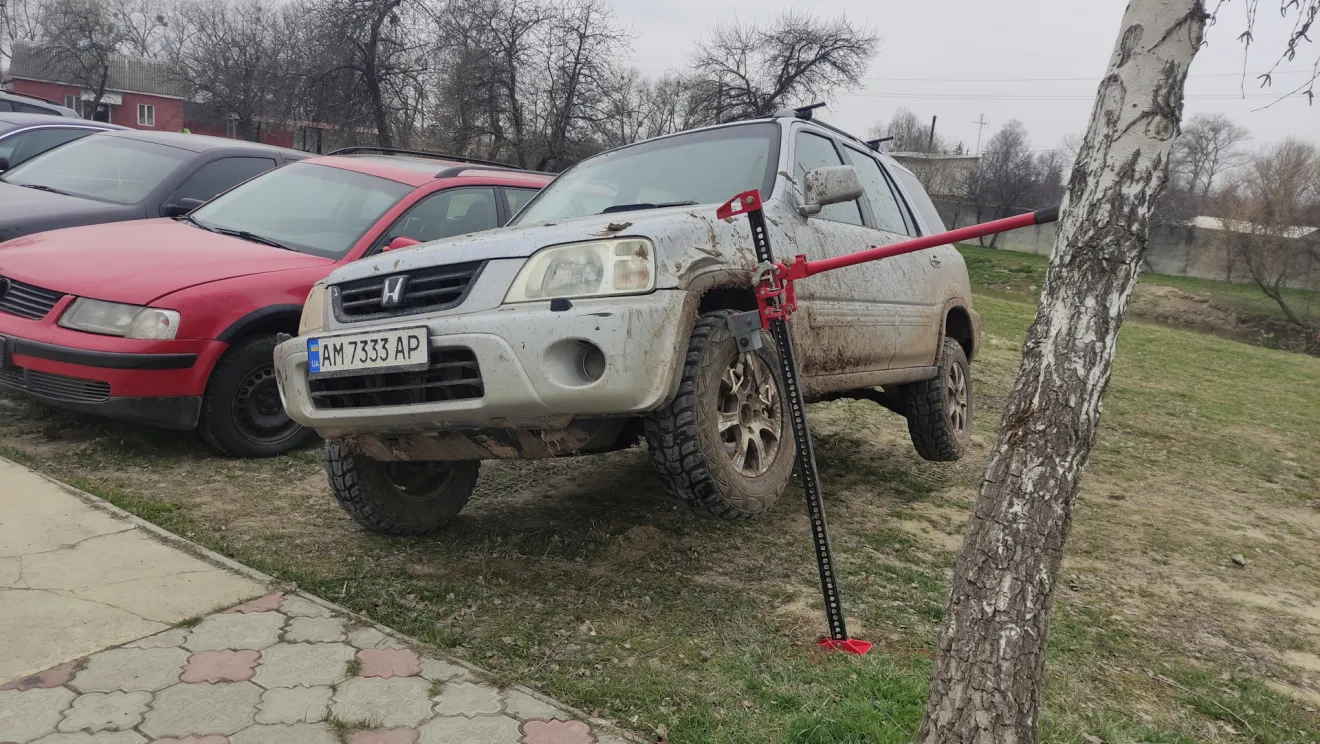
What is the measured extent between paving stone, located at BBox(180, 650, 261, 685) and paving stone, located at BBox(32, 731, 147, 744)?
258 millimetres

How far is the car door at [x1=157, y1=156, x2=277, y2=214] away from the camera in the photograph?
19.8 feet

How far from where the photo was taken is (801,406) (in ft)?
9.39

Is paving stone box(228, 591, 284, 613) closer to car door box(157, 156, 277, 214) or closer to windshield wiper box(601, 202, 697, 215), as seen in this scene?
windshield wiper box(601, 202, 697, 215)

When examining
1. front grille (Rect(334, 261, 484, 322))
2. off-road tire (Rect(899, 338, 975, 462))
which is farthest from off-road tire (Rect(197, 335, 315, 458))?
off-road tire (Rect(899, 338, 975, 462))

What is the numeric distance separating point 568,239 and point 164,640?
5.54 feet

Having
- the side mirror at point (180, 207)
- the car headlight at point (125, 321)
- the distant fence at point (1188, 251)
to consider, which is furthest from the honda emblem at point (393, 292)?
the distant fence at point (1188, 251)

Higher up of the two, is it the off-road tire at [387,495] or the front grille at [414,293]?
the front grille at [414,293]

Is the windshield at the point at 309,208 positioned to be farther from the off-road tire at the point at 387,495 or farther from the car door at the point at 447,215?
the off-road tire at the point at 387,495

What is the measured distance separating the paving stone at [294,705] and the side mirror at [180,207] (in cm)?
404

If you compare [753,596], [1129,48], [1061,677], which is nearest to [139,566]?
[753,596]

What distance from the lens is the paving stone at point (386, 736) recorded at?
2.23m

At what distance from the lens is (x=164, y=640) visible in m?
2.68

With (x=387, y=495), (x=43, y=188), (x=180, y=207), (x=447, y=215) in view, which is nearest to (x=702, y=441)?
(x=387, y=495)

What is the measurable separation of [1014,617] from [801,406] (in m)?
1.06
